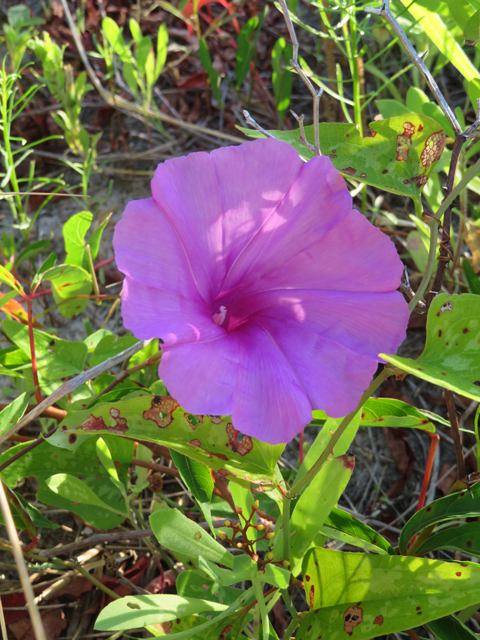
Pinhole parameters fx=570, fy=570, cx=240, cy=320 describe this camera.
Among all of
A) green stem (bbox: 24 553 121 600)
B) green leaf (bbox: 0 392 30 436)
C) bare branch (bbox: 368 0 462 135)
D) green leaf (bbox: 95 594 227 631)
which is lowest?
green stem (bbox: 24 553 121 600)

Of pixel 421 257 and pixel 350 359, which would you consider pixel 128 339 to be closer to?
pixel 350 359

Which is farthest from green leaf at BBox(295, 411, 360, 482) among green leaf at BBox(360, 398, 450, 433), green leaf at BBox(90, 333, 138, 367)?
green leaf at BBox(90, 333, 138, 367)

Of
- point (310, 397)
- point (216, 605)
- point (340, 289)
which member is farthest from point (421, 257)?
point (216, 605)

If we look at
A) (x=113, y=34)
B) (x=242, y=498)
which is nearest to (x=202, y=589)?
(x=242, y=498)

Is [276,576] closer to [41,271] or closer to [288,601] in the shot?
[288,601]

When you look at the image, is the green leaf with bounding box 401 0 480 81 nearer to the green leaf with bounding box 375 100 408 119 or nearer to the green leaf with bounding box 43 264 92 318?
the green leaf with bounding box 375 100 408 119

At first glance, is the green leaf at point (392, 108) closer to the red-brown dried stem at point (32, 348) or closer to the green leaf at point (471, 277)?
the green leaf at point (471, 277)

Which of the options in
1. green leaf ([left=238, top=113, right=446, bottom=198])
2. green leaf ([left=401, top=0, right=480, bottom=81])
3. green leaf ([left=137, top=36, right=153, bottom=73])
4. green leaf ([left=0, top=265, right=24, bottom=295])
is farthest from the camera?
green leaf ([left=137, top=36, right=153, bottom=73])
